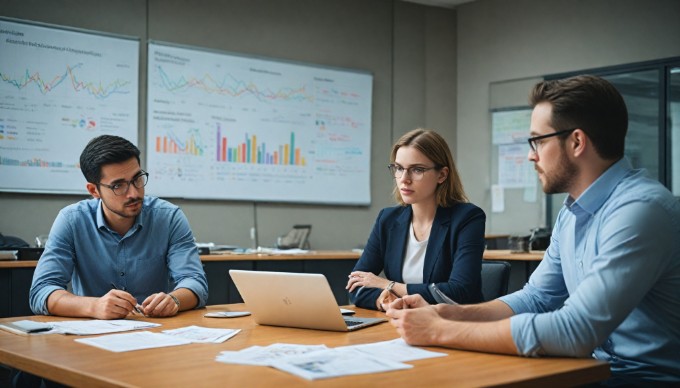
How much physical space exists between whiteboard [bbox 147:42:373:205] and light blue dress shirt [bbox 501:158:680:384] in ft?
13.7

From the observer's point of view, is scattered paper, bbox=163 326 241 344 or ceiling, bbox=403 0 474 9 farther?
ceiling, bbox=403 0 474 9

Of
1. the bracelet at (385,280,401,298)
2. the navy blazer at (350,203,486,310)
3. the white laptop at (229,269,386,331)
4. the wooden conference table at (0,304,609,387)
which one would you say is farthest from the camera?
the navy blazer at (350,203,486,310)

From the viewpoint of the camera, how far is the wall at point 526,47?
6.03 metres

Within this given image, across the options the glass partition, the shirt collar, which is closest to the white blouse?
the shirt collar

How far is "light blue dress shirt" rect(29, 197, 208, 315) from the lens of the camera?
2.68 metres

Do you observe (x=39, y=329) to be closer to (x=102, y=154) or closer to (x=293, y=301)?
(x=293, y=301)

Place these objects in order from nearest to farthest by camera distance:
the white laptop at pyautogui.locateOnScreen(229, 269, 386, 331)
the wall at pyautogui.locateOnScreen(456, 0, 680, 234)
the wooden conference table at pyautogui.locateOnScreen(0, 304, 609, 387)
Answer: the wooden conference table at pyautogui.locateOnScreen(0, 304, 609, 387)
the white laptop at pyautogui.locateOnScreen(229, 269, 386, 331)
the wall at pyautogui.locateOnScreen(456, 0, 680, 234)

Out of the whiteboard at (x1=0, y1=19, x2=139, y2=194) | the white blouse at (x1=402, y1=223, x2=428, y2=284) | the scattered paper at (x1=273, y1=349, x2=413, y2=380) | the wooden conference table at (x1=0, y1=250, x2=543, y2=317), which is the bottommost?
the wooden conference table at (x1=0, y1=250, x2=543, y2=317)

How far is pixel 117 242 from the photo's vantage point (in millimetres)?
2732

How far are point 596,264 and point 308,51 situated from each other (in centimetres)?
510

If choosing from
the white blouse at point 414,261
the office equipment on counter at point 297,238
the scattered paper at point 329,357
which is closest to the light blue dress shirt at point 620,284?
the scattered paper at point 329,357

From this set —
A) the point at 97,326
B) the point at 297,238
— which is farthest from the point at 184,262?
the point at 297,238

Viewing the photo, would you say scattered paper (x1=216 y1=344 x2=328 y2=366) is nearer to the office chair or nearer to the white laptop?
the white laptop

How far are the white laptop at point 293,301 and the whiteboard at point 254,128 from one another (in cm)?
358
